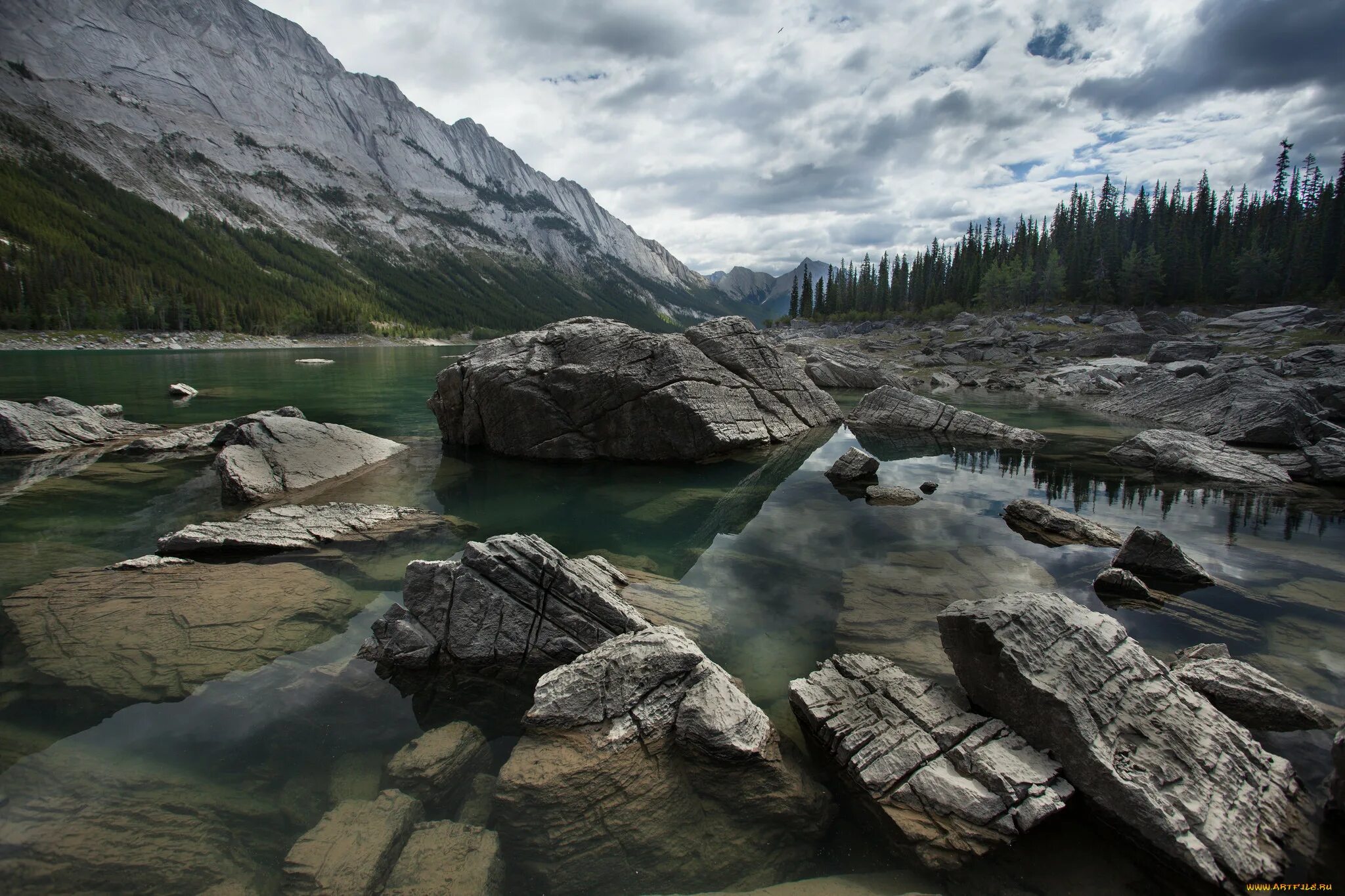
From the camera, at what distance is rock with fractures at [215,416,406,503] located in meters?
15.8

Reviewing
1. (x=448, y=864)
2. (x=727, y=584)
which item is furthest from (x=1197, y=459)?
(x=448, y=864)

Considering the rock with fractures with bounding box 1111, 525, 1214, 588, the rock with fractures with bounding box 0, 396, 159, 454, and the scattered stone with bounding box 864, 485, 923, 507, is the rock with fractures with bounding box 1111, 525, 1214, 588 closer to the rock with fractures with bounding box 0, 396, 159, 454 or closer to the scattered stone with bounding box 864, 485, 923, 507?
the scattered stone with bounding box 864, 485, 923, 507

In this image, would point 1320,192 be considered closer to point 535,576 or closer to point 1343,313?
point 1343,313

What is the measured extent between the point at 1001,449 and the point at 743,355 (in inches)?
442

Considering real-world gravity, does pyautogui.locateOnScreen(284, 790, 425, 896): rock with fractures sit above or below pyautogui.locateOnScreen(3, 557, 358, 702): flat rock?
below

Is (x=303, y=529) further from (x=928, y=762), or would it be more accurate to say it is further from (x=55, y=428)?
(x=55, y=428)

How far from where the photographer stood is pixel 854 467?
61.2 feet

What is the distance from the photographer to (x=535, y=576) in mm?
9102

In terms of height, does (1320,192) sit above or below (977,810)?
above

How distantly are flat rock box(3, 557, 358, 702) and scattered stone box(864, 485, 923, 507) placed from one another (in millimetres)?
13347

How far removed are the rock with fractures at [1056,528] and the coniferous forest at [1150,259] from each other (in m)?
99.8

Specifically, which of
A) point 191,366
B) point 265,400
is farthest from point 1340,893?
point 191,366

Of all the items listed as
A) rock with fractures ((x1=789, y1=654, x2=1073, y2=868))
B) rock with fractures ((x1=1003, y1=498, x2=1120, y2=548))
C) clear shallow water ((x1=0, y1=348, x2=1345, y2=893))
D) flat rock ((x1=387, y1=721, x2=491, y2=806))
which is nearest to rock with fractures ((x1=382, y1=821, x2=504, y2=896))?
flat rock ((x1=387, y1=721, x2=491, y2=806))

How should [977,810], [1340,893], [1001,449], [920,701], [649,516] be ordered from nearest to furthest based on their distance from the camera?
[1340,893]
[977,810]
[920,701]
[649,516]
[1001,449]
